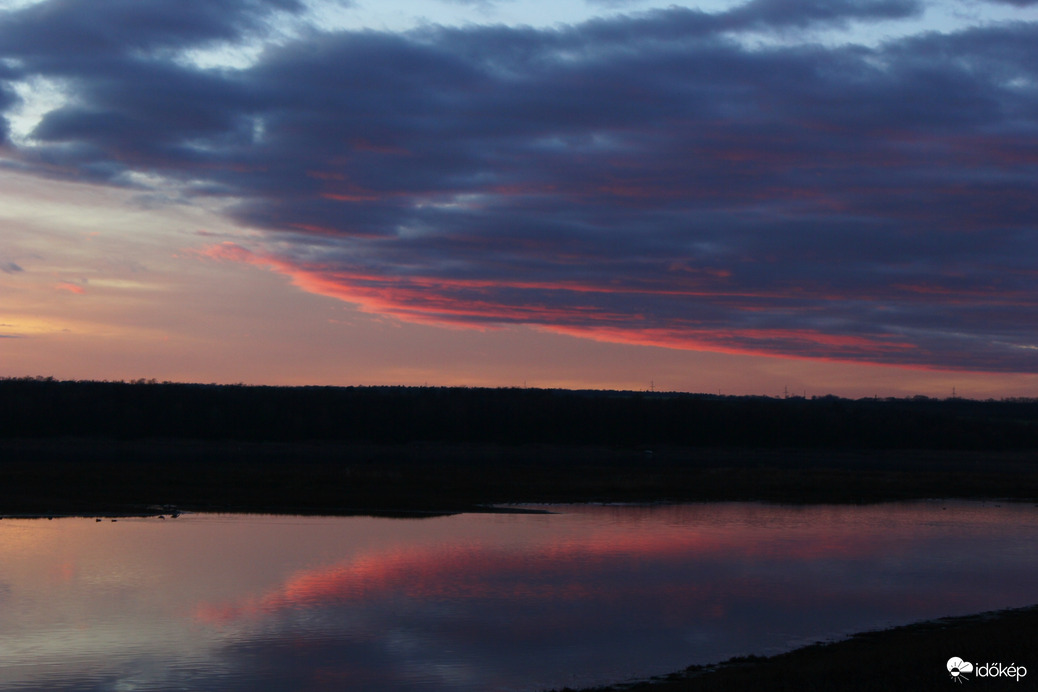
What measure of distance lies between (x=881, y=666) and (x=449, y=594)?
11992 mm

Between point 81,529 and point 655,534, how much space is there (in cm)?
2130

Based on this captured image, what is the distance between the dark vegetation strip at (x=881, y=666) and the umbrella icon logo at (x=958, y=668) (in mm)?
82

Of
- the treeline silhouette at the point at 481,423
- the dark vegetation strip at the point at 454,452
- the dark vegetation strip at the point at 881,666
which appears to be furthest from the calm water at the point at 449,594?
the treeline silhouette at the point at 481,423

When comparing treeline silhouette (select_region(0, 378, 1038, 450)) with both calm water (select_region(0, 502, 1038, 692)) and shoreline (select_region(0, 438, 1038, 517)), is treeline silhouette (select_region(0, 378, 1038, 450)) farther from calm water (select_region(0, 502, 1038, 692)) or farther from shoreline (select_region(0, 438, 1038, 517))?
calm water (select_region(0, 502, 1038, 692))

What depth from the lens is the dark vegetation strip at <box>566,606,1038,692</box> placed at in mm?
15852

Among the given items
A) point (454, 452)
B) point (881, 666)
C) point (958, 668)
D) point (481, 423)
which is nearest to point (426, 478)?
point (454, 452)

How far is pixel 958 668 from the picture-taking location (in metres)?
16.5

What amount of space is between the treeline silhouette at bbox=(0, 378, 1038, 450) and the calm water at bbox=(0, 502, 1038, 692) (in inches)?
2642

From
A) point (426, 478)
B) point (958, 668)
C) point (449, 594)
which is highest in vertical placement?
point (958, 668)

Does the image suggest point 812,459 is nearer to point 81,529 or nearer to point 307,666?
point 81,529

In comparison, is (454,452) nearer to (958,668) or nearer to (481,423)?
(481,423)

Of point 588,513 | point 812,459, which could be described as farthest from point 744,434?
point 588,513

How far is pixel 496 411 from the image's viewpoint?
11800 cm

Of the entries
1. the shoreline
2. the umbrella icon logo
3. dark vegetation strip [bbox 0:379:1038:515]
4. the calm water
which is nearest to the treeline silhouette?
dark vegetation strip [bbox 0:379:1038:515]
